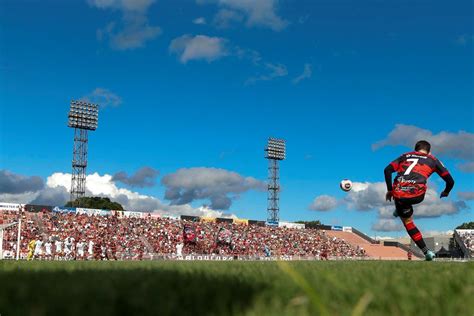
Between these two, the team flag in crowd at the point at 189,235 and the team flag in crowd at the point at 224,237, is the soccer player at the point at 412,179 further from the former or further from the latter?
the team flag in crowd at the point at 224,237

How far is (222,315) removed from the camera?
80.4 inches

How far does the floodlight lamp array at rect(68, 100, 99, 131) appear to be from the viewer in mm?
71812

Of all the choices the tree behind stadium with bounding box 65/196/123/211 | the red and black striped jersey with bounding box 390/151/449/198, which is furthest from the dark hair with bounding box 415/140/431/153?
the tree behind stadium with bounding box 65/196/123/211

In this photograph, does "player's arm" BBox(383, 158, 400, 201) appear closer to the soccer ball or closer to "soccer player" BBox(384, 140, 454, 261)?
"soccer player" BBox(384, 140, 454, 261)

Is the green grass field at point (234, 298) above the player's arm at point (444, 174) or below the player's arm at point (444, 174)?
below

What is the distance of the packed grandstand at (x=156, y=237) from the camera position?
142 ft

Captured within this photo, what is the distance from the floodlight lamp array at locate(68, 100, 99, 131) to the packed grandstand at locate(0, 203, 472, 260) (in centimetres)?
2099

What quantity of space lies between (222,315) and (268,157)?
289ft

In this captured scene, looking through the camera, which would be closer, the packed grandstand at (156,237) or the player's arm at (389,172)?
the player's arm at (389,172)

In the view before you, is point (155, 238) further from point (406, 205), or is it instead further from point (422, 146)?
point (422, 146)

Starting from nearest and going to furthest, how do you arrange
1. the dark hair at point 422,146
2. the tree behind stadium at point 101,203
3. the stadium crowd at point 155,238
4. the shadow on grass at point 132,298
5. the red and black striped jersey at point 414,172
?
1. the shadow on grass at point 132,298
2. the red and black striped jersey at point 414,172
3. the dark hair at point 422,146
4. the stadium crowd at point 155,238
5. the tree behind stadium at point 101,203

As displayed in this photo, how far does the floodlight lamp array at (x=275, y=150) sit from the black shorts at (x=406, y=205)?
79349 mm

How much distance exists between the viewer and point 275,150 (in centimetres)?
8988

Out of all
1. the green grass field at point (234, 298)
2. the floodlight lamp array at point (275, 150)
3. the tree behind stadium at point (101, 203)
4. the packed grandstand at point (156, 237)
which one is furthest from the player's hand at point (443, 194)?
the tree behind stadium at point (101, 203)
